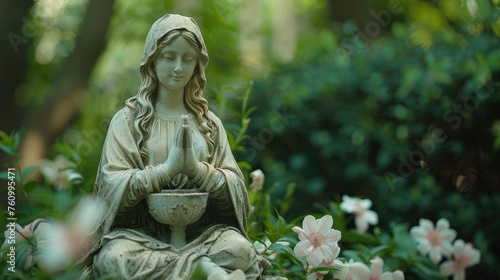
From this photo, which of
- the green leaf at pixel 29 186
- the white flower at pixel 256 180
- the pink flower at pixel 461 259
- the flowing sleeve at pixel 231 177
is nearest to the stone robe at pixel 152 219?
the flowing sleeve at pixel 231 177

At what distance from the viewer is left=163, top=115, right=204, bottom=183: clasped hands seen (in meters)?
2.96

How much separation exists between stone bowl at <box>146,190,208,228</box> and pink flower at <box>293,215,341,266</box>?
54cm

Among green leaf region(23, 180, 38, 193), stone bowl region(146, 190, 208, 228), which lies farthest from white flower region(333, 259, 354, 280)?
green leaf region(23, 180, 38, 193)

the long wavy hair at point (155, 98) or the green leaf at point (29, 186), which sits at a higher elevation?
the long wavy hair at point (155, 98)

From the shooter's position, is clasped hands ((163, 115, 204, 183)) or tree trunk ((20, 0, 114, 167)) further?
tree trunk ((20, 0, 114, 167))

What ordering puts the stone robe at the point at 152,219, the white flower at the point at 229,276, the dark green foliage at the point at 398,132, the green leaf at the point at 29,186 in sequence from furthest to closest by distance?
the dark green foliage at the point at 398,132, the green leaf at the point at 29,186, the stone robe at the point at 152,219, the white flower at the point at 229,276

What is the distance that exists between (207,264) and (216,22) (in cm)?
933

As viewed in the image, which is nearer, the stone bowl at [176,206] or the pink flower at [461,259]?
the stone bowl at [176,206]

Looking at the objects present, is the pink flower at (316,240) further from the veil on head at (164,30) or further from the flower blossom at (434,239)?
the flower blossom at (434,239)

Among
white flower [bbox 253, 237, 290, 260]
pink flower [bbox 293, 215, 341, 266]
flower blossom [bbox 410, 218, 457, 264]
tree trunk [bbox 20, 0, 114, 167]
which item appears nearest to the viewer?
pink flower [bbox 293, 215, 341, 266]

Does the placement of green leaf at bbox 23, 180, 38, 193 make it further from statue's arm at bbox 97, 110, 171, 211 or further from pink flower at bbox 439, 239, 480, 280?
pink flower at bbox 439, 239, 480, 280

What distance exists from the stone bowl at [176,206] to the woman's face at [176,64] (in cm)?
46

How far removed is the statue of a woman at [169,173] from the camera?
9.66 feet

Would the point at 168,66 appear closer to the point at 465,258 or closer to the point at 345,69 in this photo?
the point at 465,258
